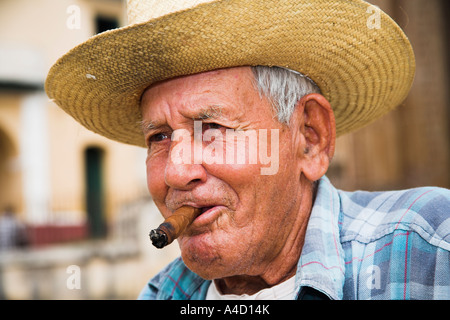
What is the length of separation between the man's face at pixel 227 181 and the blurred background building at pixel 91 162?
868 mm

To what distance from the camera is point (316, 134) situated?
2.05 meters

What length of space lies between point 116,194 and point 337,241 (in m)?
14.3

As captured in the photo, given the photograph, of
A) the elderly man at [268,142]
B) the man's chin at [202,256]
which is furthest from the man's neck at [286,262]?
the man's chin at [202,256]

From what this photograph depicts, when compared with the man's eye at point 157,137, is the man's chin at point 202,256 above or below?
below

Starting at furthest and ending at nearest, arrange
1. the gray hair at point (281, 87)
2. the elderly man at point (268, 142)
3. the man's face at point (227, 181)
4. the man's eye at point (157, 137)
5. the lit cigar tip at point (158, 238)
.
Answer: the man's eye at point (157, 137) < the gray hair at point (281, 87) < the man's face at point (227, 181) < the elderly man at point (268, 142) < the lit cigar tip at point (158, 238)

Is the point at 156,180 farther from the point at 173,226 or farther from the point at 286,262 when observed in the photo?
the point at 286,262

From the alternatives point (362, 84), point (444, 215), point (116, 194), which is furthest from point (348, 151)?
point (116, 194)

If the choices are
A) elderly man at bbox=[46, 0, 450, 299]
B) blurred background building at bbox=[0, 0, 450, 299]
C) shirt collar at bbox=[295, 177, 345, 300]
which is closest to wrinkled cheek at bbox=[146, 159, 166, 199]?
elderly man at bbox=[46, 0, 450, 299]

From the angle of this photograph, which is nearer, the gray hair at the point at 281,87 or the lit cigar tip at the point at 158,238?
the lit cigar tip at the point at 158,238

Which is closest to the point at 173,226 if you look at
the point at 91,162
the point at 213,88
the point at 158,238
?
the point at 158,238

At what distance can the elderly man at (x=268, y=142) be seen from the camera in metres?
1.69

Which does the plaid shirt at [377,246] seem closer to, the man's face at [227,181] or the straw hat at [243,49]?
the man's face at [227,181]

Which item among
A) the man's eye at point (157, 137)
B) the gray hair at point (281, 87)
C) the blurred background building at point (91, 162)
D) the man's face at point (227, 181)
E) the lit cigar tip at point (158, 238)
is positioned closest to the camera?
the lit cigar tip at point (158, 238)
